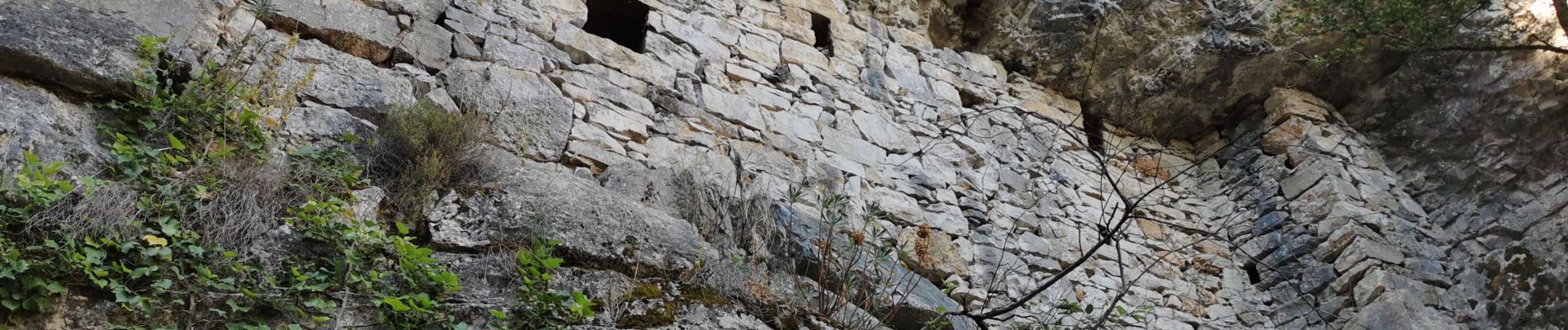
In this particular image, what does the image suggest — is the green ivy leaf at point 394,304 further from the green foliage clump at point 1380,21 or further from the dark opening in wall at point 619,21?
the green foliage clump at point 1380,21

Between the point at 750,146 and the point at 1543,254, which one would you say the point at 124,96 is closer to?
the point at 750,146

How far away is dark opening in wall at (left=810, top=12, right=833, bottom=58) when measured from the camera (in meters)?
5.75

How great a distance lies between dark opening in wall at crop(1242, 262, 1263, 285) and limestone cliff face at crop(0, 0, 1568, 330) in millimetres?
16

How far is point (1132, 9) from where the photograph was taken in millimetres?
6059

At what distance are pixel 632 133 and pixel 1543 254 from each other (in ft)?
12.9

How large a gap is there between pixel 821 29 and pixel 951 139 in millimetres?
959

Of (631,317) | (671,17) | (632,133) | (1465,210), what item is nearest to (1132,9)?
(1465,210)

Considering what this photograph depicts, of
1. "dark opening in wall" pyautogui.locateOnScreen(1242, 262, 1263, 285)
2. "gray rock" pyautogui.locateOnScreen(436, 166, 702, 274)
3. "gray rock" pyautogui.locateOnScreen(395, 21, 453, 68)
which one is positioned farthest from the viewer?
"dark opening in wall" pyautogui.locateOnScreen(1242, 262, 1263, 285)

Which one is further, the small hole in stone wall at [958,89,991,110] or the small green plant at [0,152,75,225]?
the small hole in stone wall at [958,89,991,110]

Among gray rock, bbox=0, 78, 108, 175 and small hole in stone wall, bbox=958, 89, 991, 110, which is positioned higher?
small hole in stone wall, bbox=958, 89, 991, 110

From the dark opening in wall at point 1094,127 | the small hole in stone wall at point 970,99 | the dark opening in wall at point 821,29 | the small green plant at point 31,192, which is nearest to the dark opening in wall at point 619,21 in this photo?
the dark opening in wall at point 821,29

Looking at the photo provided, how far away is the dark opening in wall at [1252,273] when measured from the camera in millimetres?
5340

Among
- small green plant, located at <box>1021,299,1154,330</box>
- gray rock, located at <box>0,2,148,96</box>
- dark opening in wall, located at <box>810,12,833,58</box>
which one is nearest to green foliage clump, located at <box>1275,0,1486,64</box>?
small green plant, located at <box>1021,299,1154,330</box>

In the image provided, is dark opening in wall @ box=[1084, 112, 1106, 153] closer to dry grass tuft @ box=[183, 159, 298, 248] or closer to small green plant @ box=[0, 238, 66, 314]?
dry grass tuft @ box=[183, 159, 298, 248]
